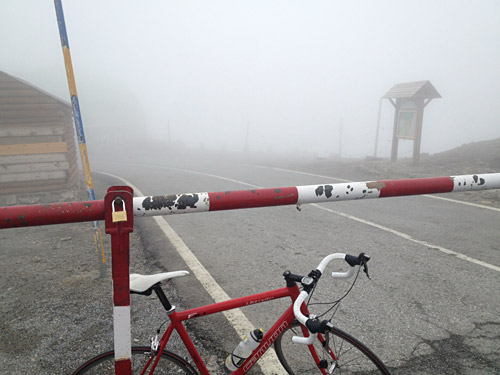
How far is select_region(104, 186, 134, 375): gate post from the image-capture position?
4.16 feet

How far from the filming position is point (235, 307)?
180 centimetres

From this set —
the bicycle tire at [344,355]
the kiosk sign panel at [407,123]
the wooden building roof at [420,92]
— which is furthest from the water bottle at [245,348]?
the wooden building roof at [420,92]

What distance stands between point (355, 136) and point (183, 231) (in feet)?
285

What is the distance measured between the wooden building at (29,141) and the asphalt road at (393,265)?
15.9 feet

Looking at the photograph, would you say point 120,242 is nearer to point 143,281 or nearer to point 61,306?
point 143,281

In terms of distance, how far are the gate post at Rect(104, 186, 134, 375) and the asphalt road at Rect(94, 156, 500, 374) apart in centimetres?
159

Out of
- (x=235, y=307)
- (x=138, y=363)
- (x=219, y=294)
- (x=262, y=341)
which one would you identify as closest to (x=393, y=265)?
(x=219, y=294)

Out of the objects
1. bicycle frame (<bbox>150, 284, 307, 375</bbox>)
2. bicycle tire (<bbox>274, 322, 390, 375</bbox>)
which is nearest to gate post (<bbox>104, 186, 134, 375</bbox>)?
bicycle frame (<bbox>150, 284, 307, 375</bbox>)

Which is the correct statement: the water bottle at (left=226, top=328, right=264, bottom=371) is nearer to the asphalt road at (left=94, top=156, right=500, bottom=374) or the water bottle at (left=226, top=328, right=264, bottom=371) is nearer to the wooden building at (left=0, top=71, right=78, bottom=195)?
the asphalt road at (left=94, top=156, right=500, bottom=374)

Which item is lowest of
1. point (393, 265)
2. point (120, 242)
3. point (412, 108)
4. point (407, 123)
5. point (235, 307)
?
point (393, 265)

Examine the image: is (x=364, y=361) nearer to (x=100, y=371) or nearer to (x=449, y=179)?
(x=449, y=179)

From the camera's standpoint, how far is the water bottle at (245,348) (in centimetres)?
186

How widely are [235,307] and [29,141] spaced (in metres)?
9.57

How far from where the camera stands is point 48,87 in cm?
6419
